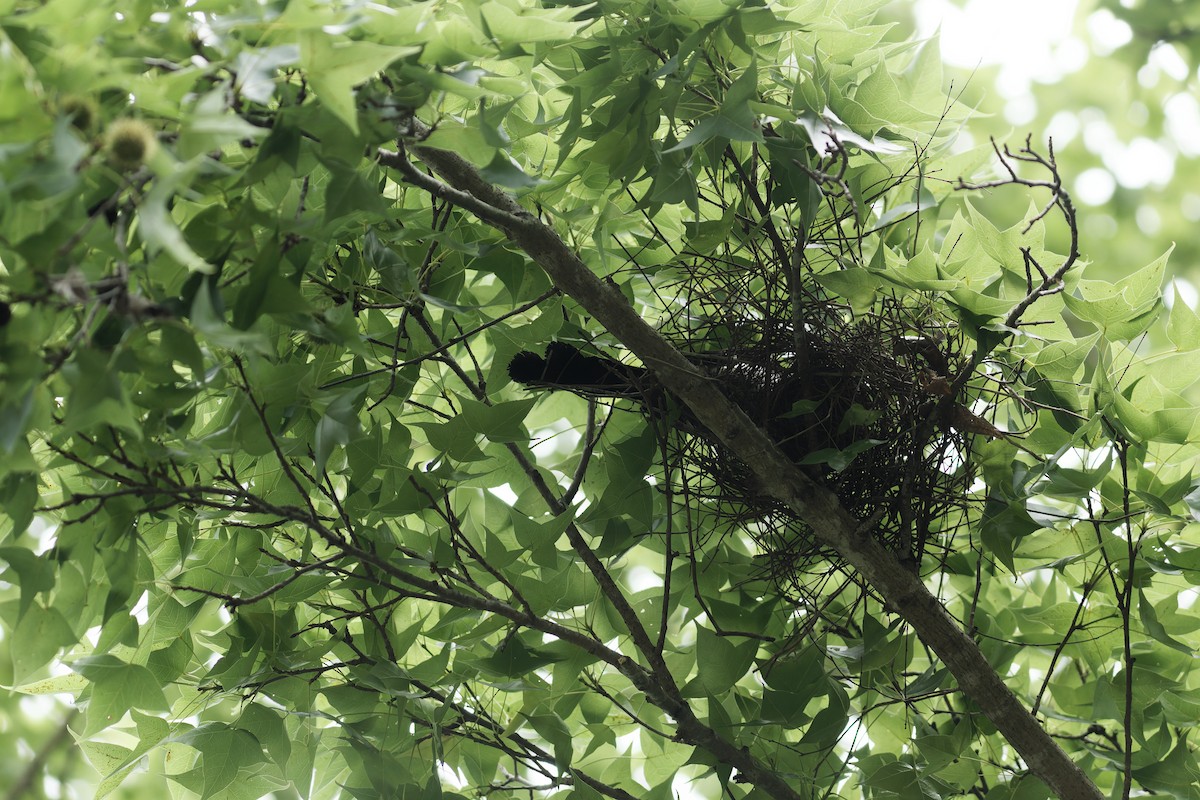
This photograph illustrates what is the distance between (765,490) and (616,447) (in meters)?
0.14

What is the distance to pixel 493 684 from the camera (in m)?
0.88

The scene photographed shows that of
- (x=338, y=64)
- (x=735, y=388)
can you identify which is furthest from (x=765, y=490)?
(x=338, y=64)

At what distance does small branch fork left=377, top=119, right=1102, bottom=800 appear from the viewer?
2.54 ft

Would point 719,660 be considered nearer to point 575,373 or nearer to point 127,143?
point 575,373

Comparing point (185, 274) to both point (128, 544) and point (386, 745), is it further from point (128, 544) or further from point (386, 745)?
point (386, 745)

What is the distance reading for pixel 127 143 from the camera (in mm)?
492

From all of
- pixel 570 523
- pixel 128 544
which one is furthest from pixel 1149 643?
pixel 128 544

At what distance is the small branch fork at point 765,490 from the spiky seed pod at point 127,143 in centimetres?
23

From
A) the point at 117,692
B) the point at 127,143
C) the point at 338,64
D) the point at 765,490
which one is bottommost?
the point at 117,692

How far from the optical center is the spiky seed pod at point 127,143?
49cm

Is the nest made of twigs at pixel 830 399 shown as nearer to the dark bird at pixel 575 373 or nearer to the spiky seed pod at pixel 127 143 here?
the dark bird at pixel 575 373

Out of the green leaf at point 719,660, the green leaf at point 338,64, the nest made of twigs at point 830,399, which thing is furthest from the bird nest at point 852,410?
the green leaf at point 338,64

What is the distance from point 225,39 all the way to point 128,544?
36 cm

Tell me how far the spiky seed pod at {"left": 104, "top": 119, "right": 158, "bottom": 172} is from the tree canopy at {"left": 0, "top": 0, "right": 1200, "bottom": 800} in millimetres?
81
